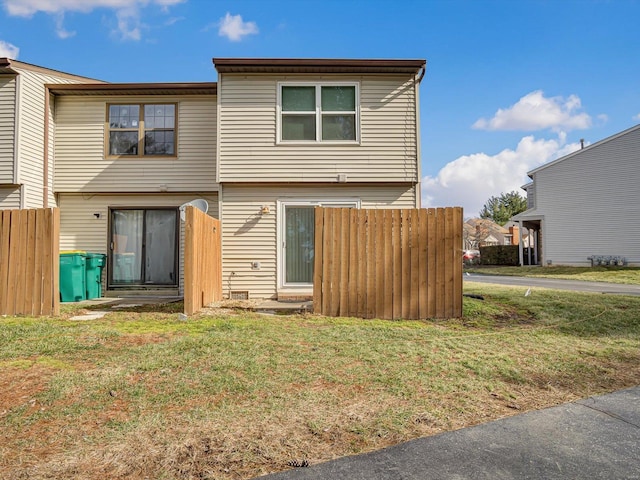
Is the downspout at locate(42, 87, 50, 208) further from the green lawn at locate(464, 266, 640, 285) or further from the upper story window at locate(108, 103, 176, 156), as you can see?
the green lawn at locate(464, 266, 640, 285)

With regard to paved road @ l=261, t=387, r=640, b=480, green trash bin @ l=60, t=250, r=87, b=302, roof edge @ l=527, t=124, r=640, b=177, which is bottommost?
paved road @ l=261, t=387, r=640, b=480

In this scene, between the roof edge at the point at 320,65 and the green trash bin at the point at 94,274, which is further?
the green trash bin at the point at 94,274

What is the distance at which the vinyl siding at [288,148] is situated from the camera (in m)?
9.29

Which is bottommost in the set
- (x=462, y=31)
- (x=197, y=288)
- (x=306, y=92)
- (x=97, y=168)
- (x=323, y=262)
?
(x=197, y=288)

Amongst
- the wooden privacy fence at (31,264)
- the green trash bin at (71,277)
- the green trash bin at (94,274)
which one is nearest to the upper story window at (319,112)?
the wooden privacy fence at (31,264)

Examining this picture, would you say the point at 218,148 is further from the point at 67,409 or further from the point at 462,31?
the point at 462,31

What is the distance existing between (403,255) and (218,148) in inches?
194

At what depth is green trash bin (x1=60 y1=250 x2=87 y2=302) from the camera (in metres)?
8.98

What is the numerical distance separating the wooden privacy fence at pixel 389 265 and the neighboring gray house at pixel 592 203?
18.0m

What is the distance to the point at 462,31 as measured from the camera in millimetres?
12078

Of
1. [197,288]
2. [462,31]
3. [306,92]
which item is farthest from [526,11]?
[197,288]

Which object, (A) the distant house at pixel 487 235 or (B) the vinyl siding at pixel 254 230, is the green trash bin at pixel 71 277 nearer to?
(B) the vinyl siding at pixel 254 230

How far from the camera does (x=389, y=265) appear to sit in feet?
23.1

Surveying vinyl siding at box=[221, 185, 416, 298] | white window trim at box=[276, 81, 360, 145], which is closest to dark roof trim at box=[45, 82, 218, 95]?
white window trim at box=[276, 81, 360, 145]
